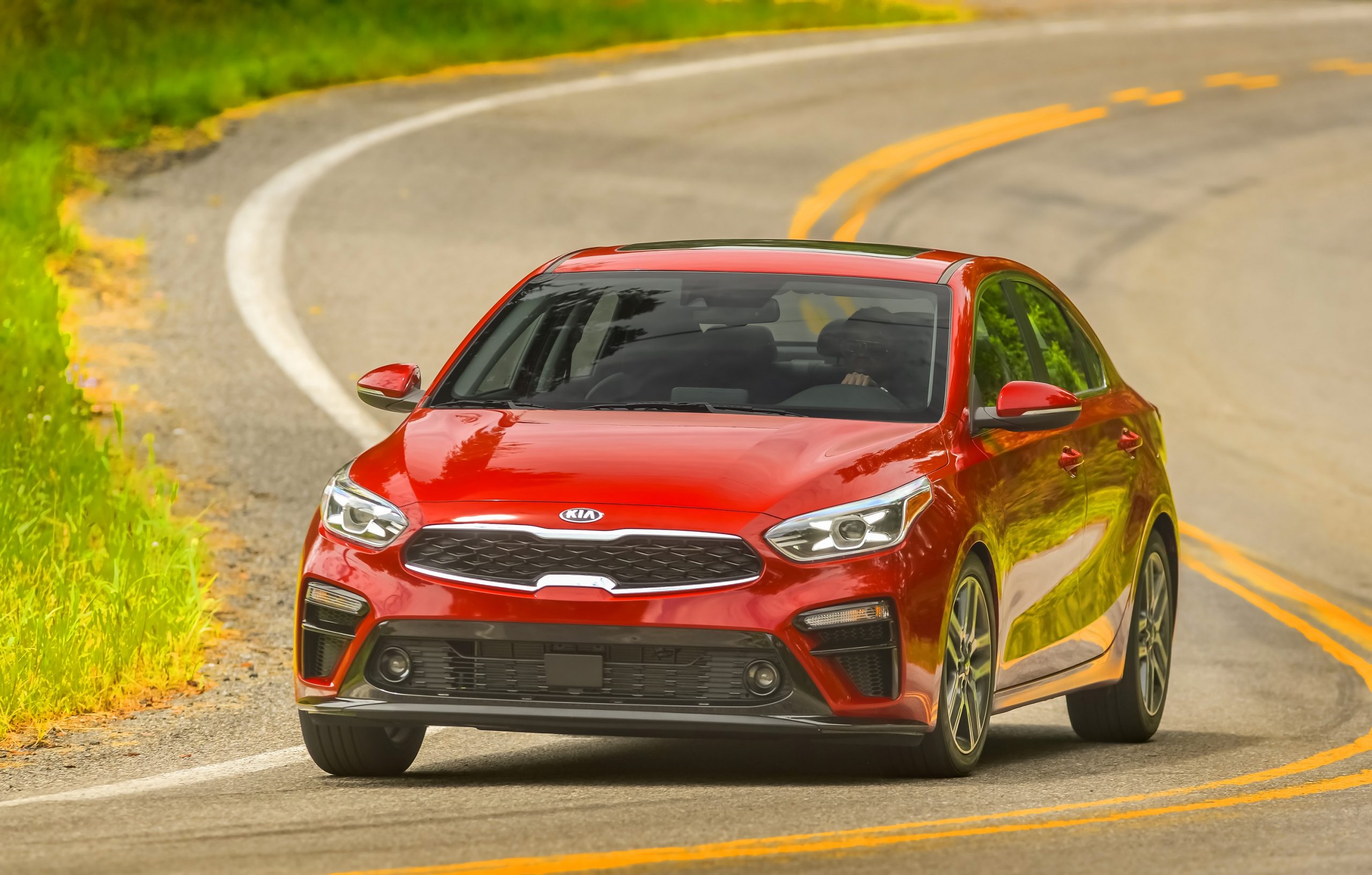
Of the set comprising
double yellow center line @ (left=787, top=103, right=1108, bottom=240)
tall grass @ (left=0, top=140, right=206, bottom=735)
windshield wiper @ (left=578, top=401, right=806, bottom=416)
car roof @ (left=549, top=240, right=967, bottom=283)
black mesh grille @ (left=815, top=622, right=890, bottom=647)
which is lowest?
double yellow center line @ (left=787, top=103, right=1108, bottom=240)

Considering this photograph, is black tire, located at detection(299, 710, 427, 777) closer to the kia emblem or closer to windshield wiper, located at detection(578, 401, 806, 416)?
the kia emblem

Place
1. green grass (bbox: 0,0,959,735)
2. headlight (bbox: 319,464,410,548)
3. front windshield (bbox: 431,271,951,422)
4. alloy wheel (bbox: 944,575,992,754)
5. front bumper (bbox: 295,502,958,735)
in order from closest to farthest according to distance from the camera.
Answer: front bumper (bbox: 295,502,958,735), headlight (bbox: 319,464,410,548), alloy wheel (bbox: 944,575,992,754), front windshield (bbox: 431,271,951,422), green grass (bbox: 0,0,959,735)

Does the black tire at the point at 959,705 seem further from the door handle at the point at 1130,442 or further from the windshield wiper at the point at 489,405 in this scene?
the door handle at the point at 1130,442

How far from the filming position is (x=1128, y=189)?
2577 cm

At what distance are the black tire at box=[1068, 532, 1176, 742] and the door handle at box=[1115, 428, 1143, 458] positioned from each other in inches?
16.5

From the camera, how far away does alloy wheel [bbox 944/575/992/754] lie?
7.39 meters

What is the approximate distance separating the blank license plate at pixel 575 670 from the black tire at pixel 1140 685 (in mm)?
2757

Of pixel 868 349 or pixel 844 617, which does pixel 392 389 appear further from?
pixel 844 617


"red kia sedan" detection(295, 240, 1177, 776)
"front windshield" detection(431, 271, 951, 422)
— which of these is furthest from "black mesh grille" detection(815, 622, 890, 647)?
"front windshield" detection(431, 271, 951, 422)

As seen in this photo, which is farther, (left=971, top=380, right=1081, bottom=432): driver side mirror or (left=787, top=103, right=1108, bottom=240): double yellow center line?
(left=787, top=103, right=1108, bottom=240): double yellow center line

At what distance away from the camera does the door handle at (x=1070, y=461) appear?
8539mm

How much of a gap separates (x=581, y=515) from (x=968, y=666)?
54.5 inches

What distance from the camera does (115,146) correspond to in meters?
22.2

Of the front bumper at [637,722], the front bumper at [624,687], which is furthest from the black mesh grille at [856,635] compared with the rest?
the front bumper at [637,722]
